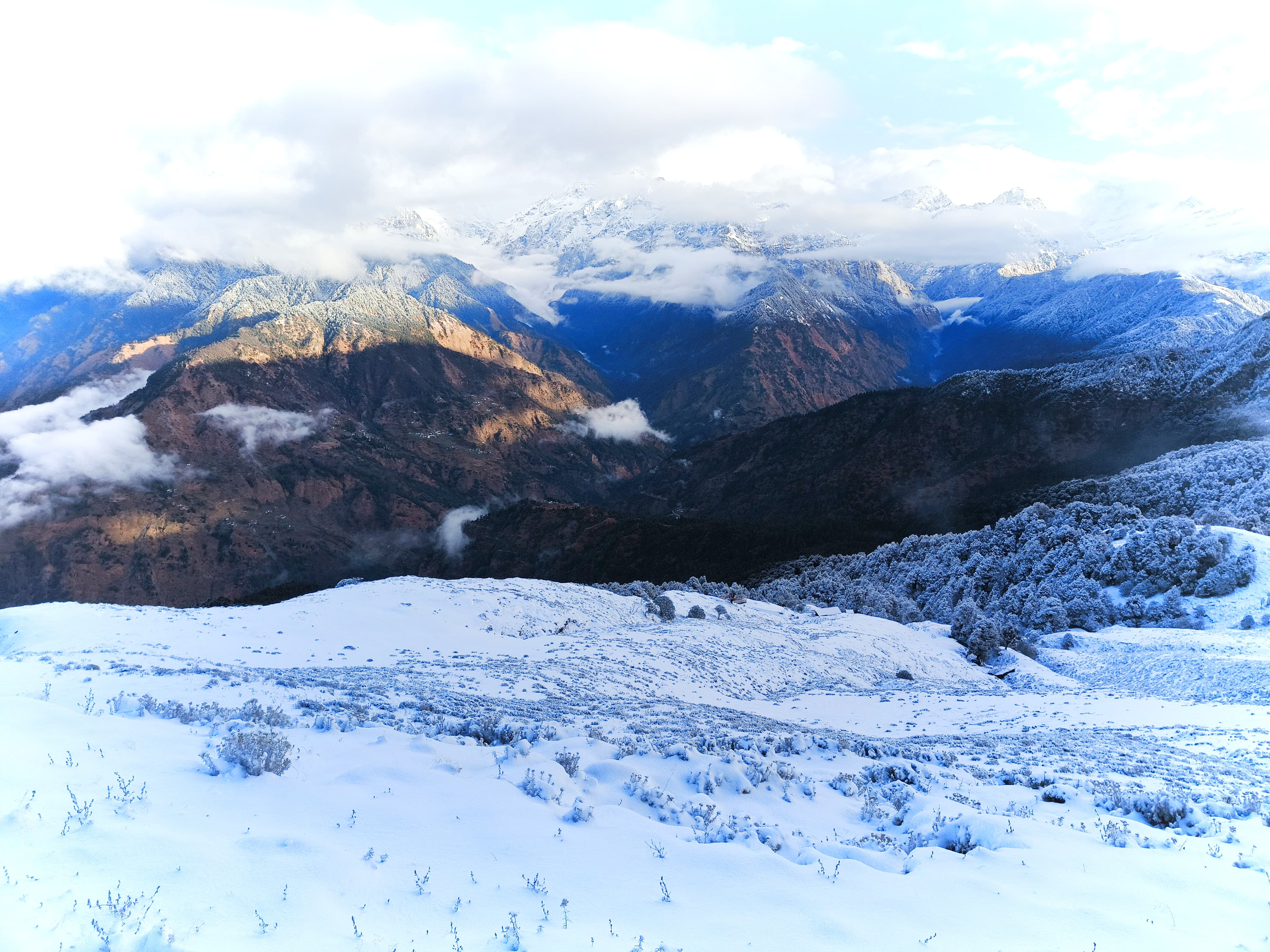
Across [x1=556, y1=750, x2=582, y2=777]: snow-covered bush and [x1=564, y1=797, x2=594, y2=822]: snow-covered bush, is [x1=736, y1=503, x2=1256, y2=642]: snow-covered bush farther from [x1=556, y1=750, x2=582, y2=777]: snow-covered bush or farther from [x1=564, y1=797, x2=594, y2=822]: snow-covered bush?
[x1=564, y1=797, x2=594, y2=822]: snow-covered bush

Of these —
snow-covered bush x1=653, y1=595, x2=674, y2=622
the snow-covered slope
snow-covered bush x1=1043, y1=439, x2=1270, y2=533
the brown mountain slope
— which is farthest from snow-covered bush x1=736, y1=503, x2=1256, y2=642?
the brown mountain slope

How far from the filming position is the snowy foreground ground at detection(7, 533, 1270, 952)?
4336mm

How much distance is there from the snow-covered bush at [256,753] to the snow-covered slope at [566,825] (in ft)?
0.29

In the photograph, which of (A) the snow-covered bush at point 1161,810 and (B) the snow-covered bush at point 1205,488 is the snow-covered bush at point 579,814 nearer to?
(A) the snow-covered bush at point 1161,810

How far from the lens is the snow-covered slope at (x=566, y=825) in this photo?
14.2 feet

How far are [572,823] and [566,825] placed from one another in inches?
4.1

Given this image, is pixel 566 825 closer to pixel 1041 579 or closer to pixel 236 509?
pixel 1041 579

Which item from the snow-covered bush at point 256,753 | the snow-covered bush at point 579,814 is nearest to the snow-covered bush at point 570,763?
the snow-covered bush at point 579,814

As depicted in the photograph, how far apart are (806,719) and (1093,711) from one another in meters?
8.51

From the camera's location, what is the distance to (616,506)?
17200 cm

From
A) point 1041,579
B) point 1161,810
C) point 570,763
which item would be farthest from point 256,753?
point 1041,579

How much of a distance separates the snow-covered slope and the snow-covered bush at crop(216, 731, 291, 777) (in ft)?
0.29

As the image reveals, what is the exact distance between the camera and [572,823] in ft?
20.7

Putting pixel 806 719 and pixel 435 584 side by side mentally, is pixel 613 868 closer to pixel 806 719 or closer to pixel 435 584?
pixel 806 719
